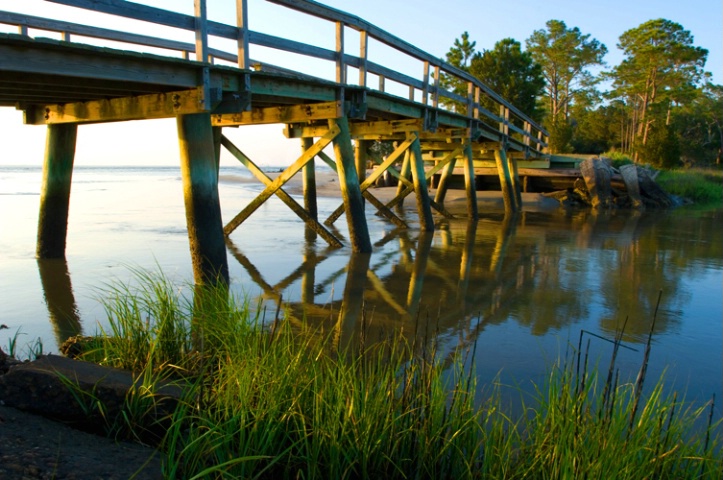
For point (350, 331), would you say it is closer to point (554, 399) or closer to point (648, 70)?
point (554, 399)

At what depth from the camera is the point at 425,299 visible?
6.96 metres

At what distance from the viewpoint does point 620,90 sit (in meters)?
49.1

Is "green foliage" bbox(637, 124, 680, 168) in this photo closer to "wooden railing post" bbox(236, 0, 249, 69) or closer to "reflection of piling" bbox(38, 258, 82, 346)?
A: "wooden railing post" bbox(236, 0, 249, 69)

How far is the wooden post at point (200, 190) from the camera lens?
7.23 m

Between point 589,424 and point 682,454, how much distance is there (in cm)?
41

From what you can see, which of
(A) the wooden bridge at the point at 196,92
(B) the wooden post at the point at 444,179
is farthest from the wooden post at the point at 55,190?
(B) the wooden post at the point at 444,179

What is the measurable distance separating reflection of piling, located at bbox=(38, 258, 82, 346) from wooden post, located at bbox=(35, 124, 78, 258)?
0.24m

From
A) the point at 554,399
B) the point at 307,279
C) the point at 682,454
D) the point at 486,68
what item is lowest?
the point at 307,279

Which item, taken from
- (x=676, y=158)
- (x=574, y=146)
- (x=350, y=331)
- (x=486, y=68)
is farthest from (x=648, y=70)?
(x=350, y=331)

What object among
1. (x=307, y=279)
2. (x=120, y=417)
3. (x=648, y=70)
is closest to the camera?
(x=120, y=417)

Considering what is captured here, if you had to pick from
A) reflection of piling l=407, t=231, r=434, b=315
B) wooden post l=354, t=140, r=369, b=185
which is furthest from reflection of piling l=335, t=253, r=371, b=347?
→ wooden post l=354, t=140, r=369, b=185

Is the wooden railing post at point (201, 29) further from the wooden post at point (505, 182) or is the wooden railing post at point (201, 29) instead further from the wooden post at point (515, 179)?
the wooden post at point (515, 179)

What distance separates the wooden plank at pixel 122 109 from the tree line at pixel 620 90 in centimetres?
2574

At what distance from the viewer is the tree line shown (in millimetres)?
31422
